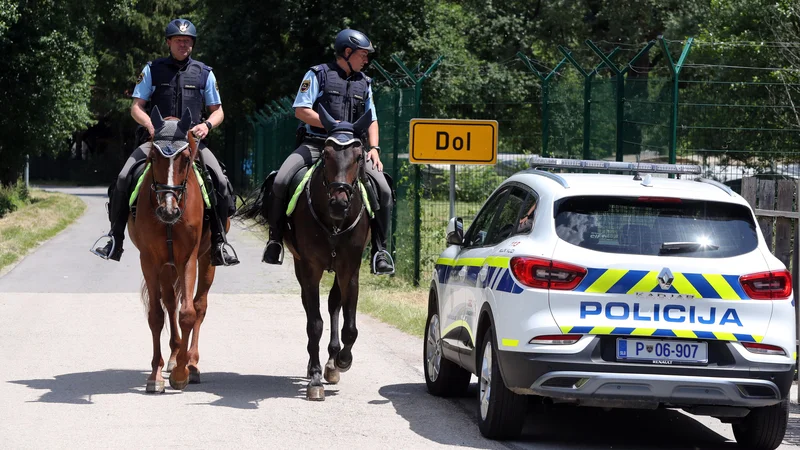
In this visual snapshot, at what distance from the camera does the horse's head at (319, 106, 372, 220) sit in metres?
8.98

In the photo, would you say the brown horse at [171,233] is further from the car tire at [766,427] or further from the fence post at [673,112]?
the fence post at [673,112]

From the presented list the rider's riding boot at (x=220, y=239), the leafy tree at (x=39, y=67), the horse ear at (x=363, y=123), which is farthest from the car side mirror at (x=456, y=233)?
the leafy tree at (x=39, y=67)

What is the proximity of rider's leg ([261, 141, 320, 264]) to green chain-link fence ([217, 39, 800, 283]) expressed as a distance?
357 cm

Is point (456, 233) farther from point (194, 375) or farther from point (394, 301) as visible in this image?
point (394, 301)

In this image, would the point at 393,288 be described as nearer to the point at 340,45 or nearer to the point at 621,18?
the point at 340,45

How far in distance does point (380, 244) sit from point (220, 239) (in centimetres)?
138

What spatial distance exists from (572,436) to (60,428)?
334 centimetres

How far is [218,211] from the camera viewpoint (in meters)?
10.1

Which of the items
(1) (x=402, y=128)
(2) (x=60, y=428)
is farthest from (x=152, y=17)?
(2) (x=60, y=428)

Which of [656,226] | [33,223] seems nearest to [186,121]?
[656,226]

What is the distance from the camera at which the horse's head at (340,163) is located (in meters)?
8.98

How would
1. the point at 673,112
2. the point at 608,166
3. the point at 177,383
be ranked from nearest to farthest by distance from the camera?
1. the point at 608,166
2. the point at 177,383
3. the point at 673,112

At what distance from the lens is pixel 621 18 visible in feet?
173

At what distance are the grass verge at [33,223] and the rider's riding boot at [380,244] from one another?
10738mm
